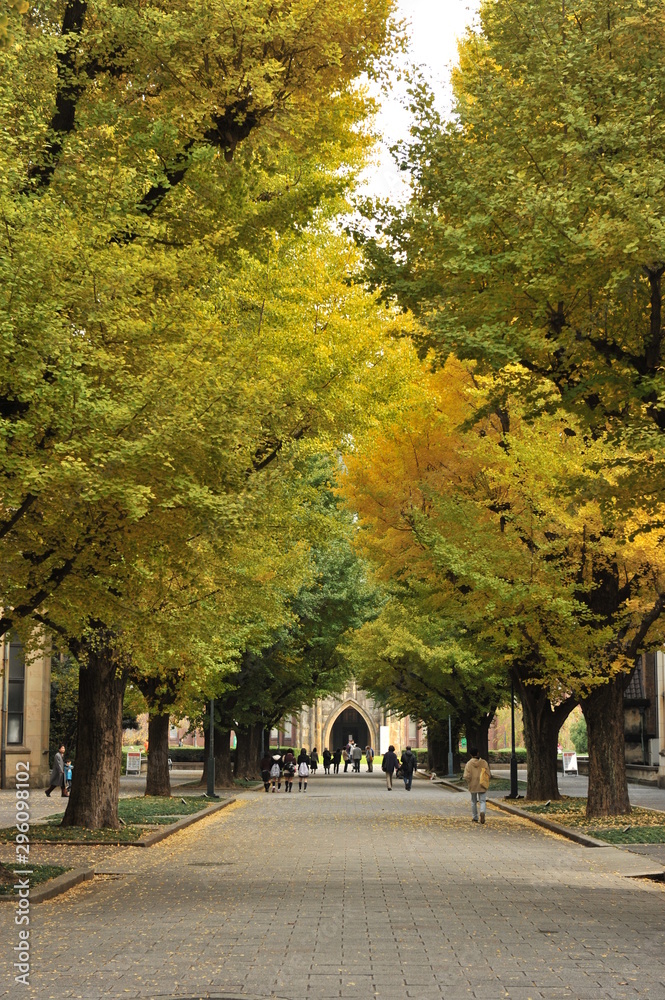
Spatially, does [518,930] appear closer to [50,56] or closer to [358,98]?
[50,56]

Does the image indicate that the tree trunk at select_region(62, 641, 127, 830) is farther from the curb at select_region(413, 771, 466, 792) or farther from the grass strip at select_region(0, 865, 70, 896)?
the curb at select_region(413, 771, 466, 792)

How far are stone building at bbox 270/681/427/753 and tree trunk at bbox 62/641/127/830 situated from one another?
79.0 m

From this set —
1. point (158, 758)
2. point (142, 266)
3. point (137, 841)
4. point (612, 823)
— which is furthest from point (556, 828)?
point (142, 266)

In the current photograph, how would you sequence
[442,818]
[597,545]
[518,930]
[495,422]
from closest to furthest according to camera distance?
[518,930] < [597,545] < [495,422] < [442,818]

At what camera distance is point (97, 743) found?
72.1 feet

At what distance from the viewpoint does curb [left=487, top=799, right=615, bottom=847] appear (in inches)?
809

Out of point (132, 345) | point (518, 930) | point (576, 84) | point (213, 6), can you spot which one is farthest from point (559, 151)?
point (518, 930)

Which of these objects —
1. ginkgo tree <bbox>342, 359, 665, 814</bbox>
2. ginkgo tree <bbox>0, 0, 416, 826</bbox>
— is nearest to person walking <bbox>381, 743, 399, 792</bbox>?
ginkgo tree <bbox>342, 359, 665, 814</bbox>

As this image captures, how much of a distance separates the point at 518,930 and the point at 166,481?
5434 millimetres

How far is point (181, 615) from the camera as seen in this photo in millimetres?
16109

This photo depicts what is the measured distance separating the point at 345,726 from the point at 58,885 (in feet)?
311

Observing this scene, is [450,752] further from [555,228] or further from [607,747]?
[555,228]

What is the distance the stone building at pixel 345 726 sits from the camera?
102m

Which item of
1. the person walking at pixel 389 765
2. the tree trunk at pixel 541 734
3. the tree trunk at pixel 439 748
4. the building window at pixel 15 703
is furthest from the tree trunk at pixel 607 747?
the tree trunk at pixel 439 748
